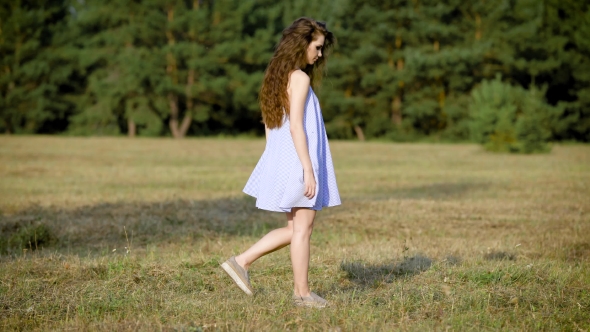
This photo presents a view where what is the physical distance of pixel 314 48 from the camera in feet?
16.3

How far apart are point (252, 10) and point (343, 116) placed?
9584 mm

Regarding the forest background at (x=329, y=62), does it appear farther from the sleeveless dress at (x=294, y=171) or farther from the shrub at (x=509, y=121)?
the sleeveless dress at (x=294, y=171)

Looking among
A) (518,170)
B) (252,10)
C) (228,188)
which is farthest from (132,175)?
(252,10)

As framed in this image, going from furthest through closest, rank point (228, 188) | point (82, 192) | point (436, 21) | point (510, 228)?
point (436, 21)
point (228, 188)
point (82, 192)
point (510, 228)

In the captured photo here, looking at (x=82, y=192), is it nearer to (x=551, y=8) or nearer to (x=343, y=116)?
(x=343, y=116)

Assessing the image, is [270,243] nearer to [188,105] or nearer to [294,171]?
[294,171]

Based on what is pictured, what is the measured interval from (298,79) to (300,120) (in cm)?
30

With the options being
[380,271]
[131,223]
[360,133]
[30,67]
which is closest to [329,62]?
[360,133]

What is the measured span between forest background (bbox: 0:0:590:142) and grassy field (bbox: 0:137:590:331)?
24.4m

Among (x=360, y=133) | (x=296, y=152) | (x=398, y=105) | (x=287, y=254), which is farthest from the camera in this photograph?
(x=360, y=133)

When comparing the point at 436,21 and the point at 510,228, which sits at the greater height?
the point at 436,21

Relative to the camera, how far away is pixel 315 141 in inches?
189

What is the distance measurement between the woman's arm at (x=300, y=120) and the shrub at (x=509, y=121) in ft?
86.4

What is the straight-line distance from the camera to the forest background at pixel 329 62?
4262 centimetres
